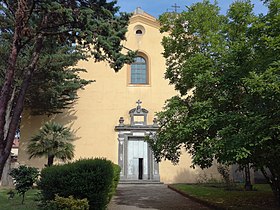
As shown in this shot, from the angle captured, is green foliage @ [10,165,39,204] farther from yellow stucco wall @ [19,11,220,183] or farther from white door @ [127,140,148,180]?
white door @ [127,140,148,180]

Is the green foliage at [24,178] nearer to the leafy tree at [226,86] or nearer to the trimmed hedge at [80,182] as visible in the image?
the trimmed hedge at [80,182]

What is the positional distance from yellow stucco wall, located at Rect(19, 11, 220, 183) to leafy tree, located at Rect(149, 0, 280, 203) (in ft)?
34.3

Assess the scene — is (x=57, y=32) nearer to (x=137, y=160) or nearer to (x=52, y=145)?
(x=52, y=145)

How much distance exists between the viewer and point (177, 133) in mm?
8672

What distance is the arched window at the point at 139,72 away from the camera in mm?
22344

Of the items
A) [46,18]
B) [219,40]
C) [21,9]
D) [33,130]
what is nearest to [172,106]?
[219,40]

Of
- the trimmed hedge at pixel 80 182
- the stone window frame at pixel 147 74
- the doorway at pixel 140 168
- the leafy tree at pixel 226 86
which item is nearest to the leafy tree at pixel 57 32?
the trimmed hedge at pixel 80 182

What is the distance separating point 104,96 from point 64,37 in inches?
515

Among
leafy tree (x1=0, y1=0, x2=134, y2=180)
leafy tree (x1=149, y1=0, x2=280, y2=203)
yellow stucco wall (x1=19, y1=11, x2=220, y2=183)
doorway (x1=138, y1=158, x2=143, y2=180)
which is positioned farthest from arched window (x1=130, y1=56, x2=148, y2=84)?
leafy tree (x1=0, y1=0, x2=134, y2=180)

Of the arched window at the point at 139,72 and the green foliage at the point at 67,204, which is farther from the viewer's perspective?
the arched window at the point at 139,72

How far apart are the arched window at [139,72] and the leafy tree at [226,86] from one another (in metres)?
11.4

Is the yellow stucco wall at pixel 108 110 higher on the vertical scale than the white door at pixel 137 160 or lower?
higher

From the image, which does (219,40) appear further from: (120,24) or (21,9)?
(21,9)

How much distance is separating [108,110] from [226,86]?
1382 centimetres
